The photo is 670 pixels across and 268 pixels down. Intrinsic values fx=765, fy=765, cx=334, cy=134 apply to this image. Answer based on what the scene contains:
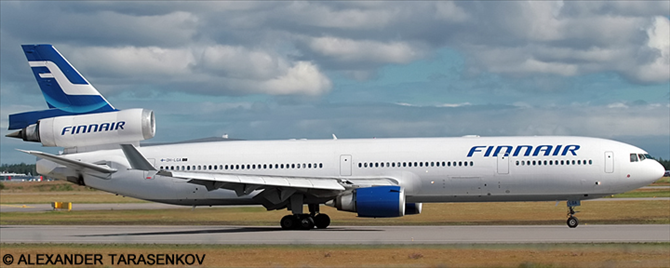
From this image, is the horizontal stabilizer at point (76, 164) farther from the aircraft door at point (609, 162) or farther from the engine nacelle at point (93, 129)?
the aircraft door at point (609, 162)

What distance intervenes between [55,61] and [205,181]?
10036mm

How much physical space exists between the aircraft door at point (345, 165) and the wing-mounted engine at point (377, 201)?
1.95 meters

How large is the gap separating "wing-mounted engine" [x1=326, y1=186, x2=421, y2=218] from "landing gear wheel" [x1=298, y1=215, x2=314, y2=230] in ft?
5.94

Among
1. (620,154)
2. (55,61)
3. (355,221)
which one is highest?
(55,61)

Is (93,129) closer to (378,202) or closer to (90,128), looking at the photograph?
(90,128)

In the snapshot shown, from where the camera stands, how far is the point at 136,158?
1197 inches

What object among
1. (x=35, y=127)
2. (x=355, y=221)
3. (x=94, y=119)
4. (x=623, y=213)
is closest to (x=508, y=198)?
(x=355, y=221)

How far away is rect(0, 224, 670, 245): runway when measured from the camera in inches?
1015

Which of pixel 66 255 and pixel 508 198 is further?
pixel 508 198

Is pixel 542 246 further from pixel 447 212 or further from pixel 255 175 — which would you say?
pixel 447 212

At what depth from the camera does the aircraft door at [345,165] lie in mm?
34062

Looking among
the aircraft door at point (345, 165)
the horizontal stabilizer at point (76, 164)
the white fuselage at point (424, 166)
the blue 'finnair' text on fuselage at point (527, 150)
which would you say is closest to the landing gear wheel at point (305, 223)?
the white fuselage at point (424, 166)

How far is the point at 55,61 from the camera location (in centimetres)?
3519

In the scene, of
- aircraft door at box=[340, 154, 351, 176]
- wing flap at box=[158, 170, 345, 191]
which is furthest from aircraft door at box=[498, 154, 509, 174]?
wing flap at box=[158, 170, 345, 191]
